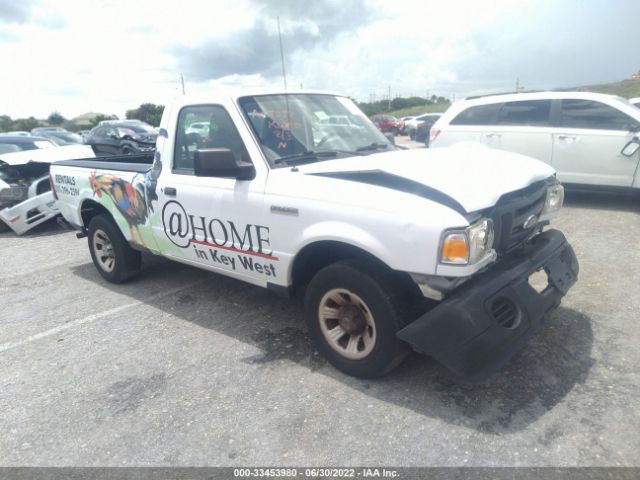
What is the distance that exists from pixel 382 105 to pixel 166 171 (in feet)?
213

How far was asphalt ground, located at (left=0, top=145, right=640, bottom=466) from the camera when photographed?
2.59 m

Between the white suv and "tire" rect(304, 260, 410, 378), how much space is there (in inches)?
233

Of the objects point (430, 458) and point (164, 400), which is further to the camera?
point (164, 400)

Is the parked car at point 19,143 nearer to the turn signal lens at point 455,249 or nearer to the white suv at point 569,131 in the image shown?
the white suv at point 569,131

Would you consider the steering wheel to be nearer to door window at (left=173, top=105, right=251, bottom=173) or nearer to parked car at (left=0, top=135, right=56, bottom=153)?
door window at (left=173, top=105, right=251, bottom=173)

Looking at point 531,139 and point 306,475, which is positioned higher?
point 531,139

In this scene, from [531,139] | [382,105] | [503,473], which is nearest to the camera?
[503,473]

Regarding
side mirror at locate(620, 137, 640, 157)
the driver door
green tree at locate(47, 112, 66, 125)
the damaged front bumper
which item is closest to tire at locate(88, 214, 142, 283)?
the driver door

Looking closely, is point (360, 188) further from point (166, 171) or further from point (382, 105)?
point (382, 105)

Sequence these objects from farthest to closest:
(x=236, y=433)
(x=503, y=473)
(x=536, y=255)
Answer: (x=536, y=255)
(x=236, y=433)
(x=503, y=473)

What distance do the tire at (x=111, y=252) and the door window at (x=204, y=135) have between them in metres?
1.41

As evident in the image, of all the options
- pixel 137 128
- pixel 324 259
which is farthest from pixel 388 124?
pixel 324 259

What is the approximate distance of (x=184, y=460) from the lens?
8.55 feet

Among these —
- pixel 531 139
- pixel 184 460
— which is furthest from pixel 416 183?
pixel 531 139
